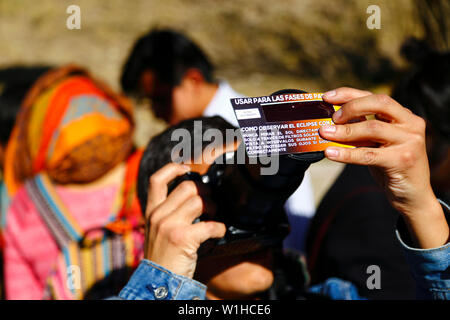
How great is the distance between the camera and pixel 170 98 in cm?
222

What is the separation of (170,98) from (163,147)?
1.18m

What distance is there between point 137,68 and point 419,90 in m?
1.45

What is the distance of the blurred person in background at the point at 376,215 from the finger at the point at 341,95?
1.73ft

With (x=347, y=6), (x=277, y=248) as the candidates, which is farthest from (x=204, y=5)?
(x=277, y=248)

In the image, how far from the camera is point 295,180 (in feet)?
2.43

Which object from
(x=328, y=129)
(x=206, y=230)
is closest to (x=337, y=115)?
(x=328, y=129)

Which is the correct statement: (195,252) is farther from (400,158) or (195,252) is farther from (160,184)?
(400,158)

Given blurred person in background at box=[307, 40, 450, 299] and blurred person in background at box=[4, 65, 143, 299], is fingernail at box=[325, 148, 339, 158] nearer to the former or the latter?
blurred person in background at box=[307, 40, 450, 299]

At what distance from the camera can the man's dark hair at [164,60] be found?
224 cm

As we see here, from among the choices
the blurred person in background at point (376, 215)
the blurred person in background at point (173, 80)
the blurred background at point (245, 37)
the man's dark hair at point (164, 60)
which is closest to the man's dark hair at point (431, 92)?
the blurred person in background at point (376, 215)

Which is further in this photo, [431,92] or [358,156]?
[431,92]

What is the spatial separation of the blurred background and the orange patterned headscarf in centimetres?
142

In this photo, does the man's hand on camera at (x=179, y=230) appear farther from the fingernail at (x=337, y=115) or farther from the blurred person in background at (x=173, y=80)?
the blurred person in background at (x=173, y=80)

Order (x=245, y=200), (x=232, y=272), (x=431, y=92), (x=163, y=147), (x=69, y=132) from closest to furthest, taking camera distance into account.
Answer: (x=245, y=200), (x=232, y=272), (x=163, y=147), (x=431, y=92), (x=69, y=132)
